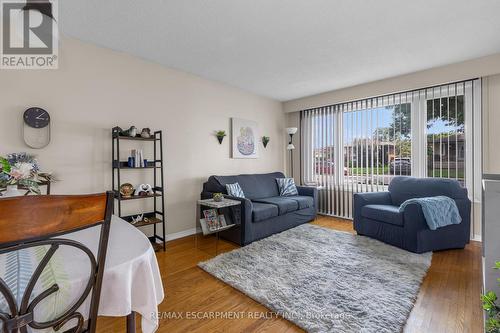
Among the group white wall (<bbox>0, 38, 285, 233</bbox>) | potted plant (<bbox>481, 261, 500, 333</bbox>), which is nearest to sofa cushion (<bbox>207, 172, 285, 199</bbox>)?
white wall (<bbox>0, 38, 285, 233</bbox>)

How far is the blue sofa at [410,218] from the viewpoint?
2715 millimetres

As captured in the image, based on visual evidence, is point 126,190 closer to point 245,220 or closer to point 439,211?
point 245,220

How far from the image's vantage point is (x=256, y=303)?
1863mm

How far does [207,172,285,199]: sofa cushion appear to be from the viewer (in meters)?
3.57

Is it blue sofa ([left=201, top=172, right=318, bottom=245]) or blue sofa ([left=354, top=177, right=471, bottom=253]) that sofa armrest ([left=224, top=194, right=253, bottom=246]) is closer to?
blue sofa ([left=201, top=172, right=318, bottom=245])

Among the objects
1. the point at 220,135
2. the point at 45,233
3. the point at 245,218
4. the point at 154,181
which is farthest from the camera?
the point at 220,135

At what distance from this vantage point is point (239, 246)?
305cm

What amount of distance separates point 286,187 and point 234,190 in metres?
1.25

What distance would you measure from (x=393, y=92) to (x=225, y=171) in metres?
3.07

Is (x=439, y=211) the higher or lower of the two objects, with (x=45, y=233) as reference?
lower

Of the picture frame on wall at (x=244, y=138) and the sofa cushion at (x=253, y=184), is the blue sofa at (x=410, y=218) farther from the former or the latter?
the picture frame on wall at (x=244, y=138)

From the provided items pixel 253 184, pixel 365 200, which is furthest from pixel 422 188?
pixel 253 184

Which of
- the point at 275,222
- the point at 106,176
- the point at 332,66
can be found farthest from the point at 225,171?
the point at 332,66

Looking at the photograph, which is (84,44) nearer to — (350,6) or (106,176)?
(106,176)
